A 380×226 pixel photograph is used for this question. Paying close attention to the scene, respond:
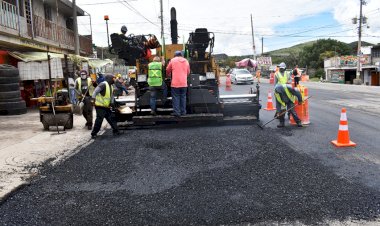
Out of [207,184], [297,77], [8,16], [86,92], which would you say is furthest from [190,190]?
[8,16]

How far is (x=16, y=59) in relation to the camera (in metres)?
16.2

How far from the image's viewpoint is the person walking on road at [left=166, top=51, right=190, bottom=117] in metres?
9.23

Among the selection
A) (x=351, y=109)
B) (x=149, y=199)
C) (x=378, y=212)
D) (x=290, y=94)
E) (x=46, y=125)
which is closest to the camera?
(x=378, y=212)

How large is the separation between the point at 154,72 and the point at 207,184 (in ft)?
16.6

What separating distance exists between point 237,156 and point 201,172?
1.11 meters

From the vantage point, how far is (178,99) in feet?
31.0

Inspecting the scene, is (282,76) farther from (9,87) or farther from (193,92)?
(9,87)

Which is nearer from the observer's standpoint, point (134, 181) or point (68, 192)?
point (68, 192)

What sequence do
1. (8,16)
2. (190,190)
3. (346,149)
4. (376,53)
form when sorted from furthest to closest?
1. (376,53)
2. (8,16)
3. (346,149)
4. (190,190)

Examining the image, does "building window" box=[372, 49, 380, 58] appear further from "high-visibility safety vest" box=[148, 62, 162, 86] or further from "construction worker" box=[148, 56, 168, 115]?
"high-visibility safety vest" box=[148, 62, 162, 86]

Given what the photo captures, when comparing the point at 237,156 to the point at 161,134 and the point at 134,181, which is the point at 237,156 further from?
the point at 161,134

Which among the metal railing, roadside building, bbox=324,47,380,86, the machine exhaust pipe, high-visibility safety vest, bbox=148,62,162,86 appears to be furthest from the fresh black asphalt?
roadside building, bbox=324,47,380,86

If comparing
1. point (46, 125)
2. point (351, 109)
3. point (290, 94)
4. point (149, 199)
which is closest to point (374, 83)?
point (351, 109)

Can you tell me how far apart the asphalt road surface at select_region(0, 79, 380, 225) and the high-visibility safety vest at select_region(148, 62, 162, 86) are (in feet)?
6.85
